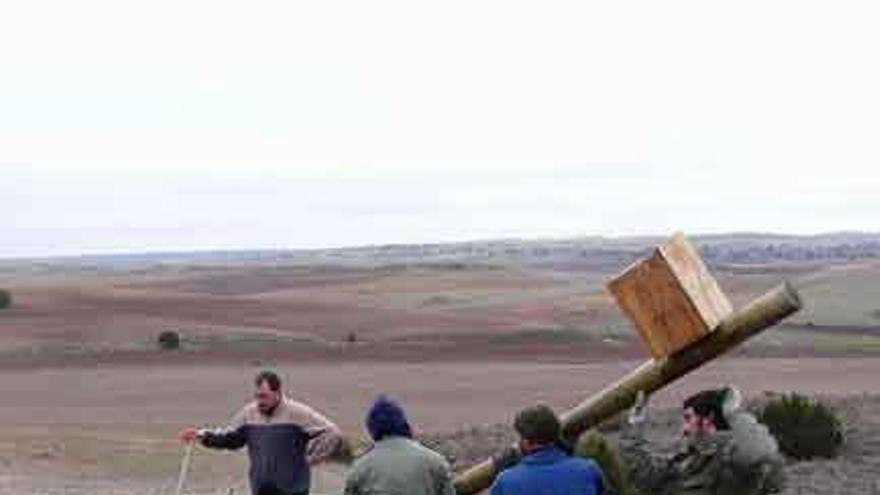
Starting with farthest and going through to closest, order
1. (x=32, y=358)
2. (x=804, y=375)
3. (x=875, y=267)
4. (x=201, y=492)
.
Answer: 1. (x=875, y=267)
2. (x=32, y=358)
3. (x=804, y=375)
4. (x=201, y=492)

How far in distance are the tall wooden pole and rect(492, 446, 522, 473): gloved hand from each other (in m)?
0.24

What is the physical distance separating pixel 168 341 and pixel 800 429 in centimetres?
3152

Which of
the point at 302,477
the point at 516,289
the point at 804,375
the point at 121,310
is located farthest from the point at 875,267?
the point at 302,477

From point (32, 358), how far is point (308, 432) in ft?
126

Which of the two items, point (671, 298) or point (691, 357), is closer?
point (671, 298)

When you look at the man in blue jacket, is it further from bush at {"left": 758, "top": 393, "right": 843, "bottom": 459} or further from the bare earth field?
bush at {"left": 758, "top": 393, "right": 843, "bottom": 459}

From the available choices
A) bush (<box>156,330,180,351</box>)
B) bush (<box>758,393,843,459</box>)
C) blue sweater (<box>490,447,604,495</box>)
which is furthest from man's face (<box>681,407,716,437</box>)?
bush (<box>156,330,180,351</box>)

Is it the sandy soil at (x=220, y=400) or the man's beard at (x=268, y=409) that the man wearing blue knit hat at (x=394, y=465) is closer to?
the man's beard at (x=268, y=409)

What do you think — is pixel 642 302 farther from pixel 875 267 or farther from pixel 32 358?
pixel 875 267

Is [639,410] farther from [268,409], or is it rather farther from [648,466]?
[268,409]

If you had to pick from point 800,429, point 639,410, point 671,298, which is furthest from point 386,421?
point 800,429

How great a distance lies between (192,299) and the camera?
76.7 metres

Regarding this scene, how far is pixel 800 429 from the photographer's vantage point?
21.0 m

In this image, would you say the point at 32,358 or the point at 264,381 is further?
the point at 32,358
